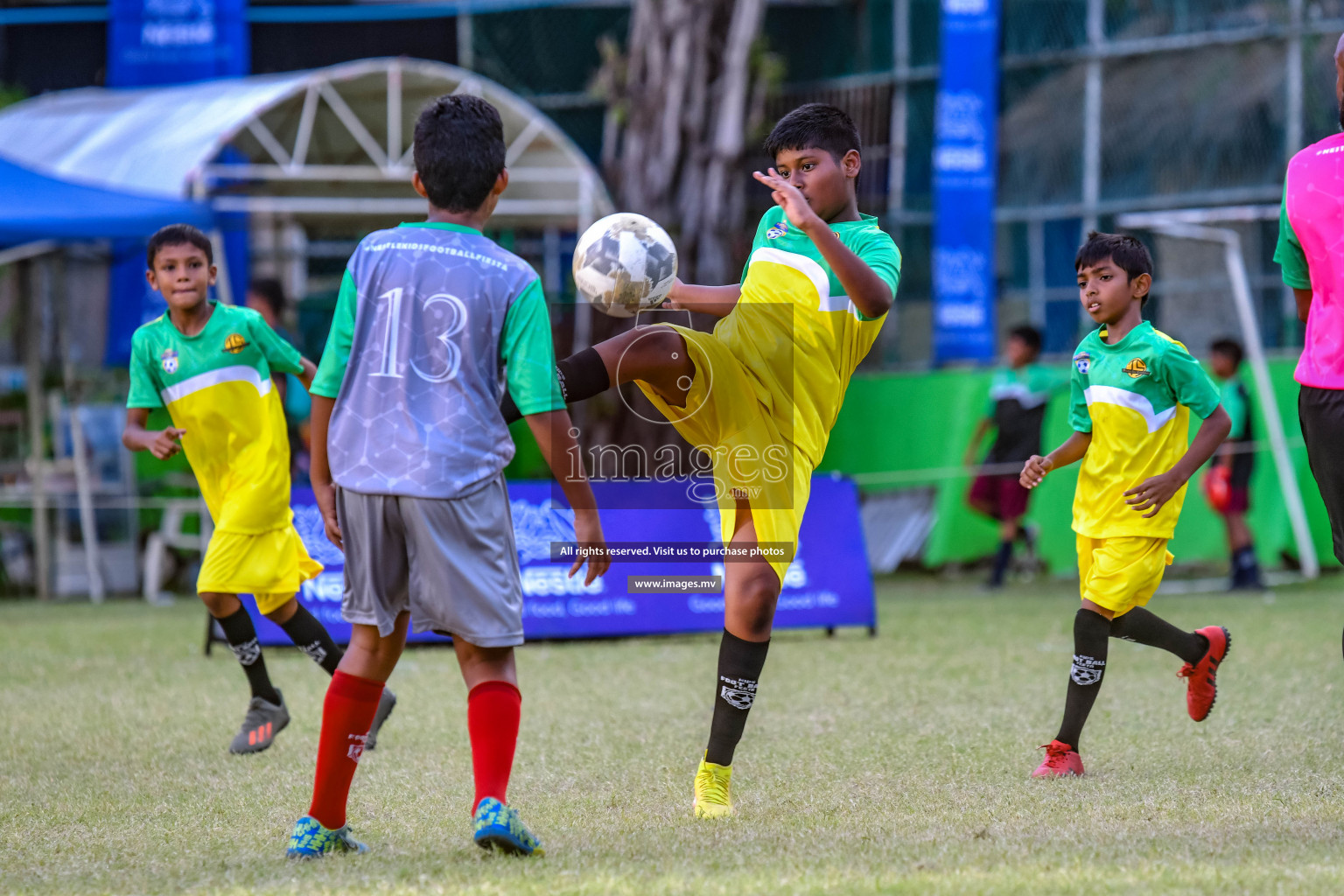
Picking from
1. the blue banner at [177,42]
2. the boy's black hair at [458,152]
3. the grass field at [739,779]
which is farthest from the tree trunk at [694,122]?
the boy's black hair at [458,152]

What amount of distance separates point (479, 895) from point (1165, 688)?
15.1ft

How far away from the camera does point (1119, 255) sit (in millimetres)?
5160

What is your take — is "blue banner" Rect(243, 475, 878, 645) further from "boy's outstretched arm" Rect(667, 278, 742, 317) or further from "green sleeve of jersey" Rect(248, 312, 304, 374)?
"boy's outstretched arm" Rect(667, 278, 742, 317)

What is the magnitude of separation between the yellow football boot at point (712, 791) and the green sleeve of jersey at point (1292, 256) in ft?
7.33

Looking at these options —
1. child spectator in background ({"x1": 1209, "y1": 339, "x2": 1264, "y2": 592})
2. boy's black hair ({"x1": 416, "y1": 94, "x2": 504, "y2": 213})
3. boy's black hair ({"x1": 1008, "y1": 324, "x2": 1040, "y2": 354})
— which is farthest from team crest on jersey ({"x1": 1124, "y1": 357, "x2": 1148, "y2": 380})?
boy's black hair ({"x1": 1008, "y1": 324, "x2": 1040, "y2": 354})

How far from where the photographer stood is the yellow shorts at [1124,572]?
5.07 metres

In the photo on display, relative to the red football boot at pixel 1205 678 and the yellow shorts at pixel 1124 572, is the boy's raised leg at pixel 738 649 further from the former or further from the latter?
the red football boot at pixel 1205 678

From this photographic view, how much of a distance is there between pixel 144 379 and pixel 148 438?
1.53 feet

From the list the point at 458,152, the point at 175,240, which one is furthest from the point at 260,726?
the point at 458,152

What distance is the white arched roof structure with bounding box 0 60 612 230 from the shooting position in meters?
13.4

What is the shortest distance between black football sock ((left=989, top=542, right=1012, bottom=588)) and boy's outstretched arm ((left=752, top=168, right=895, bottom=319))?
8.92 metres

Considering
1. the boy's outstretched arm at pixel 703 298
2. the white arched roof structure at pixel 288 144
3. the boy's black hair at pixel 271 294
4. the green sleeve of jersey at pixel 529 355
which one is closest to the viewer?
the green sleeve of jersey at pixel 529 355

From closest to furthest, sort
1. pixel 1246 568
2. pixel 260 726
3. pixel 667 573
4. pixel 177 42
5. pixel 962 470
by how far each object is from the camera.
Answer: pixel 260 726, pixel 667 573, pixel 1246 568, pixel 962 470, pixel 177 42

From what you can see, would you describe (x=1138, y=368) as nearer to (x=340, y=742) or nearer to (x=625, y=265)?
(x=625, y=265)
